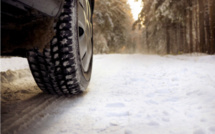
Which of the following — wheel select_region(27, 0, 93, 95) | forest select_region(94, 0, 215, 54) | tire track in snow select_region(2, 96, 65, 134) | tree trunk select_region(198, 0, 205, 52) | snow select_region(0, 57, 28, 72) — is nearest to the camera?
tire track in snow select_region(2, 96, 65, 134)

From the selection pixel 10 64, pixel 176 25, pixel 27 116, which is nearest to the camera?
pixel 27 116

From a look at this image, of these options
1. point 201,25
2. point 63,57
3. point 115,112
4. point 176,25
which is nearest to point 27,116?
point 63,57

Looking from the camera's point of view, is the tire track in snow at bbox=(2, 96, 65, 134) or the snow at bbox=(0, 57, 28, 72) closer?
the tire track in snow at bbox=(2, 96, 65, 134)

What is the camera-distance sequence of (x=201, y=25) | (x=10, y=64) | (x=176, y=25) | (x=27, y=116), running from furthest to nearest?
(x=176, y=25) < (x=201, y=25) < (x=10, y=64) < (x=27, y=116)

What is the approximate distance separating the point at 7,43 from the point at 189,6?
8981 mm

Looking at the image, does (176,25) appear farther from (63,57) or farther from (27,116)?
(27,116)

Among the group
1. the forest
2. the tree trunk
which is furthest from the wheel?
the tree trunk

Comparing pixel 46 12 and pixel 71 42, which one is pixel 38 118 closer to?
pixel 71 42

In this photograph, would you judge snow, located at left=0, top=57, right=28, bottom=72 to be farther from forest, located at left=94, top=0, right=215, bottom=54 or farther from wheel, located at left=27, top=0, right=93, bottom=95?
forest, located at left=94, top=0, right=215, bottom=54

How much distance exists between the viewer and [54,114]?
1377 mm

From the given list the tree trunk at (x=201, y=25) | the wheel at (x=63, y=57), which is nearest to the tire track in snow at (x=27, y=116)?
Result: the wheel at (x=63, y=57)

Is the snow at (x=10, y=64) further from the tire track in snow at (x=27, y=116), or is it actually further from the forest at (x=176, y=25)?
the forest at (x=176, y=25)

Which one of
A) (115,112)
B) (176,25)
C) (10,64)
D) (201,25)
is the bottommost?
(115,112)

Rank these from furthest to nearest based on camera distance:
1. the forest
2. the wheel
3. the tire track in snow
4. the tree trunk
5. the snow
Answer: the tree trunk, the forest, the snow, the wheel, the tire track in snow
